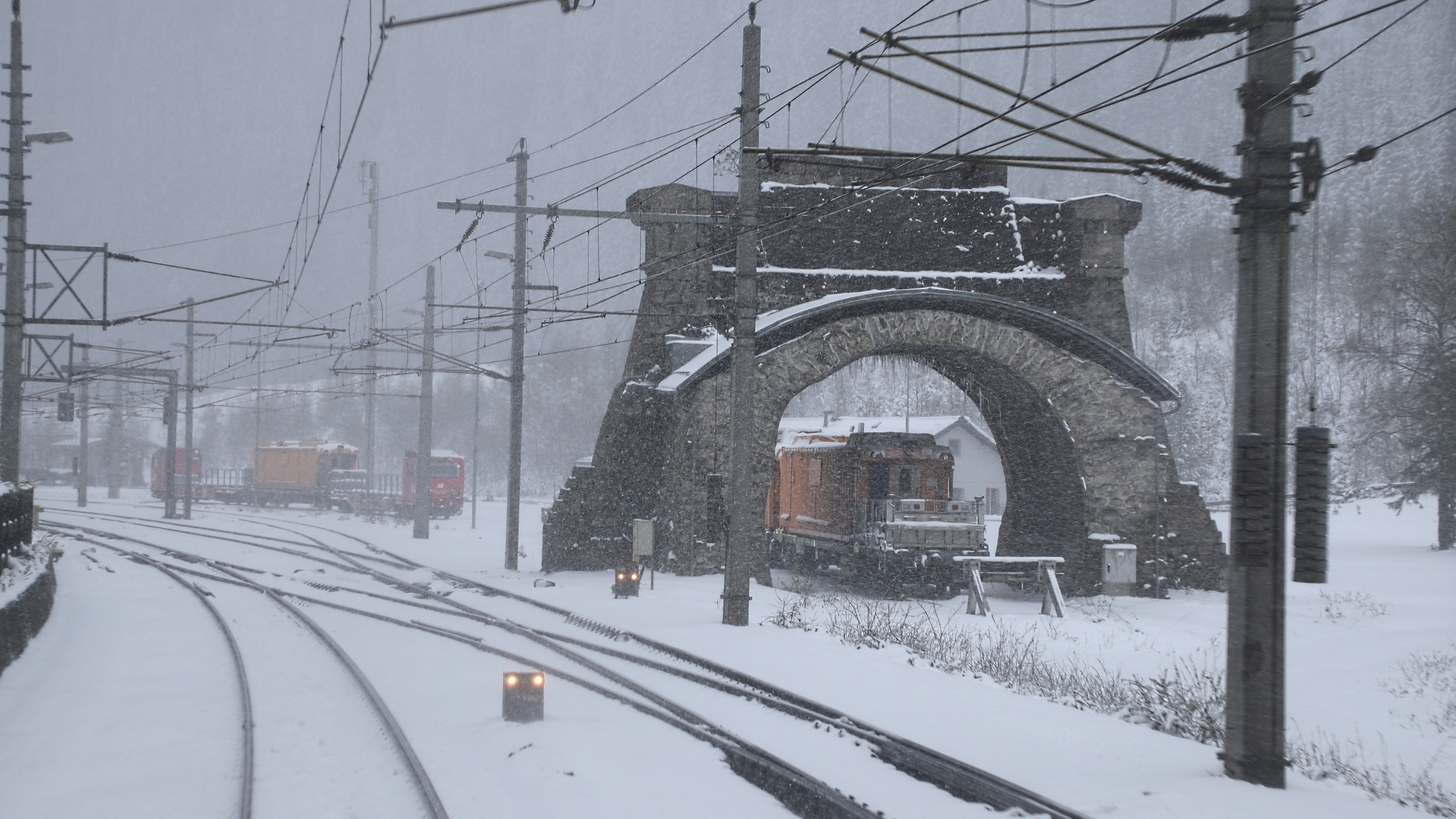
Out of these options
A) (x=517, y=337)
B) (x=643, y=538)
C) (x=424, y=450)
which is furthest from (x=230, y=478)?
(x=643, y=538)

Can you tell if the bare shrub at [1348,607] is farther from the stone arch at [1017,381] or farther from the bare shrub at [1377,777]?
the bare shrub at [1377,777]

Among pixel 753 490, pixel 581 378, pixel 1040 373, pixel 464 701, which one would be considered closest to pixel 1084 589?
pixel 1040 373

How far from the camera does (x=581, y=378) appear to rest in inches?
3487

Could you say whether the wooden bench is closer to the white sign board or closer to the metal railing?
the white sign board

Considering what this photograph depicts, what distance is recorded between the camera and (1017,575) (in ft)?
69.8

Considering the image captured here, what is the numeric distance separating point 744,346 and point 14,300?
1554 cm

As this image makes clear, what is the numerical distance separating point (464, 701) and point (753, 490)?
1185 cm

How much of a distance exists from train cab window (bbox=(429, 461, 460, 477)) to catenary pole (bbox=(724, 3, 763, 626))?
38.7m

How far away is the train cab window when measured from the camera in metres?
52.2

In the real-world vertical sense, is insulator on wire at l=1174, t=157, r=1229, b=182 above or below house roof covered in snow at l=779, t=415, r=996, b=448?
above

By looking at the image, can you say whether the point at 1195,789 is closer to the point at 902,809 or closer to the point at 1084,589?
the point at 902,809

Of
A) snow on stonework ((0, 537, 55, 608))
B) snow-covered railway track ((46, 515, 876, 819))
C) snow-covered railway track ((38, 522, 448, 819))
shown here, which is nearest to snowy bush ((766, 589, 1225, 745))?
snow-covered railway track ((46, 515, 876, 819))

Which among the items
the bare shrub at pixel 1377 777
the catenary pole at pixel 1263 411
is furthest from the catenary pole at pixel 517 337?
the catenary pole at pixel 1263 411

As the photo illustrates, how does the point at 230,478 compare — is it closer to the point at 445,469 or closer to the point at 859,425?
the point at 445,469
